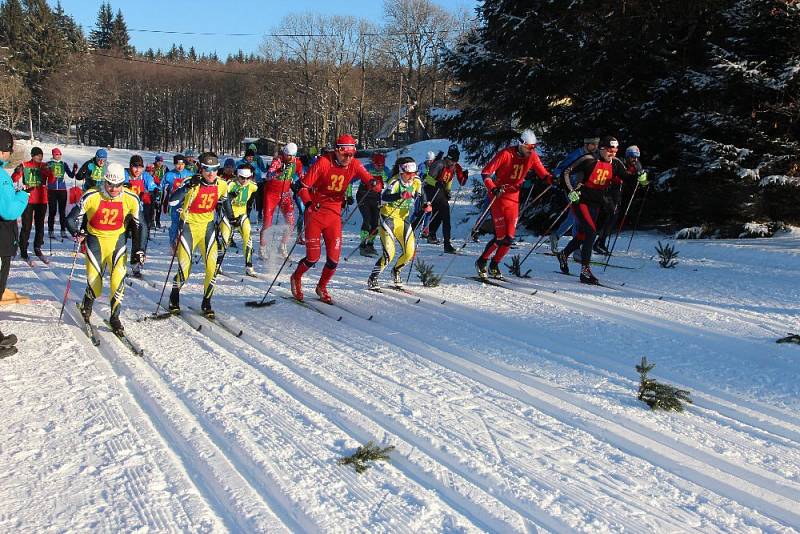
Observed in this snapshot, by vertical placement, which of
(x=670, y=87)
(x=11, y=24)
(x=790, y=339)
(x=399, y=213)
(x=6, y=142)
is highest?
(x=11, y=24)

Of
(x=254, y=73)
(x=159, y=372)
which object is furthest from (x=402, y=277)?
(x=254, y=73)

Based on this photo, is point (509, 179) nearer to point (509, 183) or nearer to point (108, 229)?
point (509, 183)

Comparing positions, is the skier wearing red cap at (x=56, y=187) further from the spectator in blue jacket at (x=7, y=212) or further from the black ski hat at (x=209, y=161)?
the spectator in blue jacket at (x=7, y=212)

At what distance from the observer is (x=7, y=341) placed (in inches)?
228

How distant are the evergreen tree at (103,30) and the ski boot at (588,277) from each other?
129311mm

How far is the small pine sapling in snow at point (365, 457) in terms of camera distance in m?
3.68

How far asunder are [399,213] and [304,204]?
4.63 ft

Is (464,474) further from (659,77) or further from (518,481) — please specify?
(659,77)

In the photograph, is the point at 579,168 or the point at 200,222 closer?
the point at 200,222

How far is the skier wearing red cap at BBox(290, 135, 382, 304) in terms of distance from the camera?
26.2 ft

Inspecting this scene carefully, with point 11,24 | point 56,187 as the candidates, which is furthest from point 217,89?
point 56,187

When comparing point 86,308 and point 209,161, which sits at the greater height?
point 209,161

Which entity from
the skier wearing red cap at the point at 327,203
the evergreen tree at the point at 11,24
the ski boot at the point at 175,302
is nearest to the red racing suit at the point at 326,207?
the skier wearing red cap at the point at 327,203

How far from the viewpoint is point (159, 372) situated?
17.4 feet
